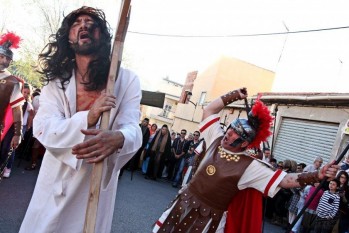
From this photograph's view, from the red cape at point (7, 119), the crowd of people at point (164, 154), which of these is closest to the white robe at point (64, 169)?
the red cape at point (7, 119)

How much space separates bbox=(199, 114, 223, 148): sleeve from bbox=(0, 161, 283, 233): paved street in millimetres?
2266

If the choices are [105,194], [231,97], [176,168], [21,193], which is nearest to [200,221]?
[231,97]

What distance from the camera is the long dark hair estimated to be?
1896mm

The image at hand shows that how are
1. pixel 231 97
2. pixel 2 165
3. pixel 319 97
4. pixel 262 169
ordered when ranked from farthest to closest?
pixel 319 97 < pixel 2 165 < pixel 231 97 < pixel 262 169

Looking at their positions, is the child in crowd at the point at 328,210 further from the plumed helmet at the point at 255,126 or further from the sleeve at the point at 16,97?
the sleeve at the point at 16,97

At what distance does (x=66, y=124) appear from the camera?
160 centimetres

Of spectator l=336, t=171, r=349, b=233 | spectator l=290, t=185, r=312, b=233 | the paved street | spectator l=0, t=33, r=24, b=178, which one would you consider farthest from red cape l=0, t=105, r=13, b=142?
spectator l=290, t=185, r=312, b=233

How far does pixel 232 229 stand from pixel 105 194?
2.18 m

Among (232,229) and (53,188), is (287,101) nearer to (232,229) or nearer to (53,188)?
(232,229)

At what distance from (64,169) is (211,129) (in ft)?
8.35

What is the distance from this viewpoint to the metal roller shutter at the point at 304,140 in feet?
39.3

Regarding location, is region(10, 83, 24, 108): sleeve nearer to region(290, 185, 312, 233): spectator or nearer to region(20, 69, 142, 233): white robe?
region(20, 69, 142, 233): white robe

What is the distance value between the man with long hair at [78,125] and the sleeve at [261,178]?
2006mm

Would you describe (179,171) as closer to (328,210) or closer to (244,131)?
(328,210)
